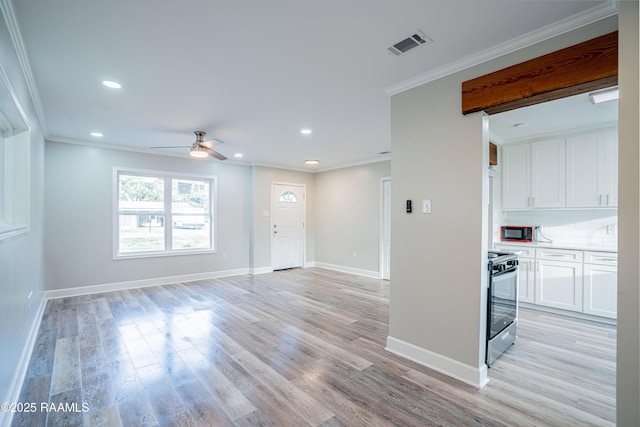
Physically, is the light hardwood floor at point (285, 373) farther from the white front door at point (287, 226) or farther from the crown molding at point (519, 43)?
the white front door at point (287, 226)

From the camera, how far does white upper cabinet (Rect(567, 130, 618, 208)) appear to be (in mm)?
3717

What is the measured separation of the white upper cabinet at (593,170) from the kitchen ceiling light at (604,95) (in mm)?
1177

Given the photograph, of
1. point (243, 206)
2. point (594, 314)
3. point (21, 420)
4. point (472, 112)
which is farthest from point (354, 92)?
point (243, 206)

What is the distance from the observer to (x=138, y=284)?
5.30 meters

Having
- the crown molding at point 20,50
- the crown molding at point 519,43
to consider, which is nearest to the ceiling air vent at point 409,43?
the crown molding at point 519,43

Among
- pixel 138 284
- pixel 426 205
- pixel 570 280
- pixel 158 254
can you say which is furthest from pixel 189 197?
pixel 570 280

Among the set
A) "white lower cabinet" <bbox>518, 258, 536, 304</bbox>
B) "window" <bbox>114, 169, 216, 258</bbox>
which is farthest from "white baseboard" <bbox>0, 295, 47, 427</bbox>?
"white lower cabinet" <bbox>518, 258, 536, 304</bbox>

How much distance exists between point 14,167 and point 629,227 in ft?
13.7

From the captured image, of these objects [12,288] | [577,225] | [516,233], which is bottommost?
[12,288]

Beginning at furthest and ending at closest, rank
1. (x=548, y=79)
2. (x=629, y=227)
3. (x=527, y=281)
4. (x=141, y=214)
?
1. (x=141, y=214)
2. (x=527, y=281)
3. (x=548, y=79)
4. (x=629, y=227)

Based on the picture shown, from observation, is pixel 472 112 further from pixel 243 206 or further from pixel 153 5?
pixel 243 206

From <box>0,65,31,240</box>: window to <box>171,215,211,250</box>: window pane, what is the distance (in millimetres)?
3091

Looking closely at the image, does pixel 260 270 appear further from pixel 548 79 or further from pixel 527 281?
pixel 548 79

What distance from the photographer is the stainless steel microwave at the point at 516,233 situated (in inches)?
171
